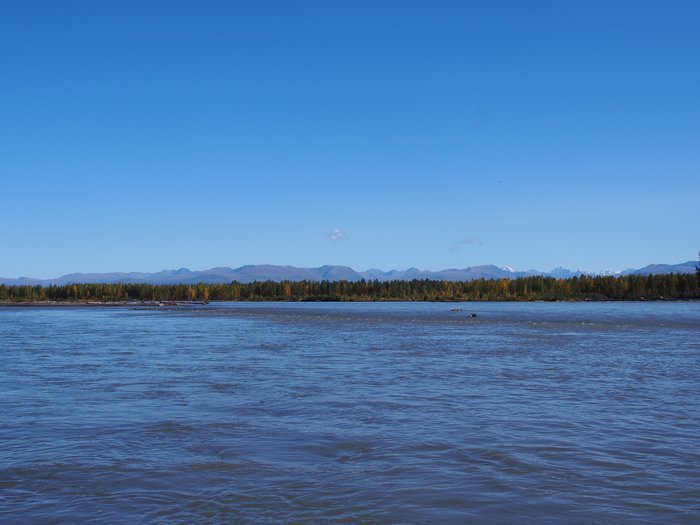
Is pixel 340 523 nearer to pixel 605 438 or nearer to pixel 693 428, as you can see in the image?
pixel 605 438

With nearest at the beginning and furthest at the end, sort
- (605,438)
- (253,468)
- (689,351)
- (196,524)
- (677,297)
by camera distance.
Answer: (196,524) → (253,468) → (605,438) → (689,351) → (677,297)

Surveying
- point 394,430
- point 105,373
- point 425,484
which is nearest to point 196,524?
point 425,484

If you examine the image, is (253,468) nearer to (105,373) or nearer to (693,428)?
(693,428)

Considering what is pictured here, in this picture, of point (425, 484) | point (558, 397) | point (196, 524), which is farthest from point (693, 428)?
point (196, 524)

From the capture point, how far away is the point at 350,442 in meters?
14.1

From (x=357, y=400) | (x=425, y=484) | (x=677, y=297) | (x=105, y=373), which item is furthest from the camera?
(x=677, y=297)

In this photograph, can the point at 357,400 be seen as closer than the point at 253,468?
No

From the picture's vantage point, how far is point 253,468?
1208 cm

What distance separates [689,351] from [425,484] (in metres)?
28.8

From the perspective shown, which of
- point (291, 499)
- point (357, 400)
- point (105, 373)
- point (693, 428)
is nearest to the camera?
point (291, 499)

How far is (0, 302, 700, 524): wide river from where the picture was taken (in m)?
10.1

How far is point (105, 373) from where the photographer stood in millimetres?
25500

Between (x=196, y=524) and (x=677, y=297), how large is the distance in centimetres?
18908

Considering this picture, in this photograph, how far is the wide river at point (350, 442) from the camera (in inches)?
396
